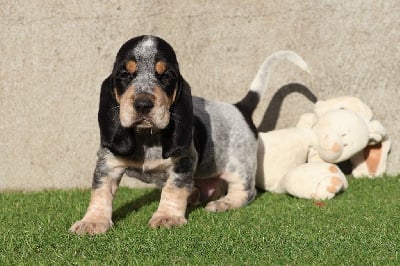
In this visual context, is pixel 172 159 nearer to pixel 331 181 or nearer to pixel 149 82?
pixel 149 82

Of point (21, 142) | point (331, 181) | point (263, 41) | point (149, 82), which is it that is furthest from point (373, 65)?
point (21, 142)

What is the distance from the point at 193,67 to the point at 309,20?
1060 millimetres

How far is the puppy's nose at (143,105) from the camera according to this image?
3.56m

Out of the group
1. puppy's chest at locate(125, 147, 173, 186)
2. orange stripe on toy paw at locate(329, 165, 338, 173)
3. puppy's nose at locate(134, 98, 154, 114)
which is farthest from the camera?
orange stripe on toy paw at locate(329, 165, 338, 173)

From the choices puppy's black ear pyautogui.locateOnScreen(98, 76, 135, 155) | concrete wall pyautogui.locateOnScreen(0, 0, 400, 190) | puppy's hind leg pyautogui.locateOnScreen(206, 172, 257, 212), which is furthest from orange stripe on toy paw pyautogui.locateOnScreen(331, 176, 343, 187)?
puppy's black ear pyautogui.locateOnScreen(98, 76, 135, 155)

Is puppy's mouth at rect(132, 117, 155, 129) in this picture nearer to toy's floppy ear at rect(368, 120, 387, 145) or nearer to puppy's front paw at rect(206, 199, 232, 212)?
puppy's front paw at rect(206, 199, 232, 212)

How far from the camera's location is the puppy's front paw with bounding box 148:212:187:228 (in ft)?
12.7

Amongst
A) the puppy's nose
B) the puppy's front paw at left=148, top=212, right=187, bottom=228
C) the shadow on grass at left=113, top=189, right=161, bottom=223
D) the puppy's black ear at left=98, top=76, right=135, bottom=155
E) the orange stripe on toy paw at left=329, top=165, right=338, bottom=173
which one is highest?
the puppy's nose

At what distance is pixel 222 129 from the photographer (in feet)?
15.4

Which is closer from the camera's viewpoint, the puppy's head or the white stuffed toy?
the puppy's head

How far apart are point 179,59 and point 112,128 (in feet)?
6.09

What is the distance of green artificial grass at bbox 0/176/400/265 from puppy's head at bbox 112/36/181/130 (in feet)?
2.13

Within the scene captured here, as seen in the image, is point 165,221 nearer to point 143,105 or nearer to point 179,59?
point 143,105

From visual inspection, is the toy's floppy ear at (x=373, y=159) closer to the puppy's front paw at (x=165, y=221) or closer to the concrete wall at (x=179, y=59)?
the concrete wall at (x=179, y=59)
